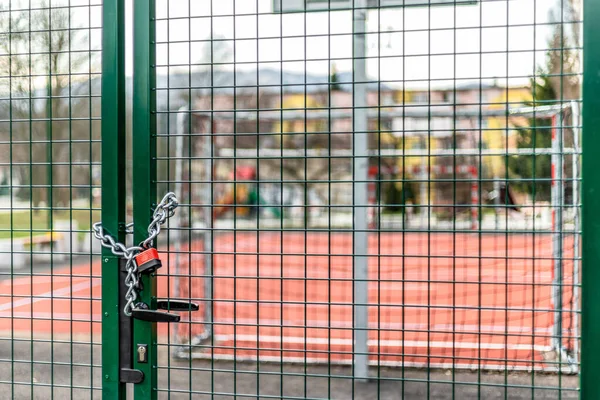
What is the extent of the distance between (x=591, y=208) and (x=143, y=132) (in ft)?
4.74

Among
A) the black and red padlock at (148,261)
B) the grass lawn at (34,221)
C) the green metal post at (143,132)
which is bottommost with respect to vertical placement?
the black and red padlock at (148,261)

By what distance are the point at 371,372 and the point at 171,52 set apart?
361 cm

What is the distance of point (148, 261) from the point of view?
70.2 inches

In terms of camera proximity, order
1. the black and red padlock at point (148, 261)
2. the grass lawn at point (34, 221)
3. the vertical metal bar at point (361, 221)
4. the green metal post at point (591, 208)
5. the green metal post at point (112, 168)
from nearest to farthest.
→ the green metal post at point (591, 208)
the black and red padlock at point (148, 261)
the green metal post at point (112, 168)
the grass lawn at point (34, 221)
the vertical metal bar at point (361, 221)

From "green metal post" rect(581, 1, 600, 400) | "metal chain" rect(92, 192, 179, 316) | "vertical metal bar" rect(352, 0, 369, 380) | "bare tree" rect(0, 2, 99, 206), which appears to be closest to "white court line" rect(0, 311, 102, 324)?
"metal chain" rect(92, 192, 179, 316)

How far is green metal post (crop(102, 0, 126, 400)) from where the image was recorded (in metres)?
1.88

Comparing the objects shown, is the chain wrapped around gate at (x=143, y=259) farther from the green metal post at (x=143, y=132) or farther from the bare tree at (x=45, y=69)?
the bare tree at (x=45, y=69)

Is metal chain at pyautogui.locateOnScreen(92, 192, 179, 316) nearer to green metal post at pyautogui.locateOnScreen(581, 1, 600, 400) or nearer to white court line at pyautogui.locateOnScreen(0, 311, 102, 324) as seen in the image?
white court line at pyautogui.locateOnScreen(0, 311, 102, 324)

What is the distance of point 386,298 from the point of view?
734cm

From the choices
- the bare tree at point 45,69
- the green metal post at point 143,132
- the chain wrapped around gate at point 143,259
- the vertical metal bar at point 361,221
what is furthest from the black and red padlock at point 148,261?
the vertical metal bar at point 361,221

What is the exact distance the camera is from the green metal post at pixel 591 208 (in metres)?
1.66

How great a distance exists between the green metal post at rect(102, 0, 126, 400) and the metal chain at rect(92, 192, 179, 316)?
0.05 meters

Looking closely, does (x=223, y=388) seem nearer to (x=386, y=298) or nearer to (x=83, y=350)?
(x=83, y=350)

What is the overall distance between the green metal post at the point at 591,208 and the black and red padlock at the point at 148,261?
1.32m
